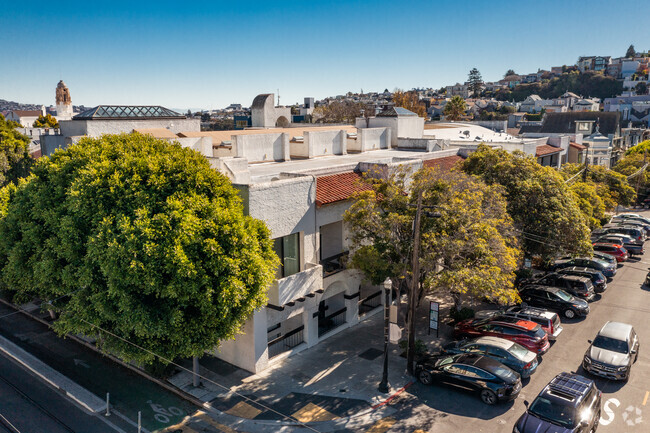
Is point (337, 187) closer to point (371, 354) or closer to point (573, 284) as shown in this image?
point (371, 354)

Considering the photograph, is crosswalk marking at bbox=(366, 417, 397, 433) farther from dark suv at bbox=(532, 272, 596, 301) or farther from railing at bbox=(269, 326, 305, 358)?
dark suv at bbox=(532, 272, 596, 301)

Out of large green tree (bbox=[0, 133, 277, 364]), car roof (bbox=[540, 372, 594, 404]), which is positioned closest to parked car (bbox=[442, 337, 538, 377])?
car roof (bbox=[540, 372, 594, 404])

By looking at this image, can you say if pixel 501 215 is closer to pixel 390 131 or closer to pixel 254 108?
pixel 390 131

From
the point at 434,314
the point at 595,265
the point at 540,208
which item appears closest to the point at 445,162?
the point at 540,208

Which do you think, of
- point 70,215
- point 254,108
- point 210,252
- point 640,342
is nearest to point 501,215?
point 640,342

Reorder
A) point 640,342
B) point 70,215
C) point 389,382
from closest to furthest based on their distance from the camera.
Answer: point 70,215 → point 389,382 → point 640,342
